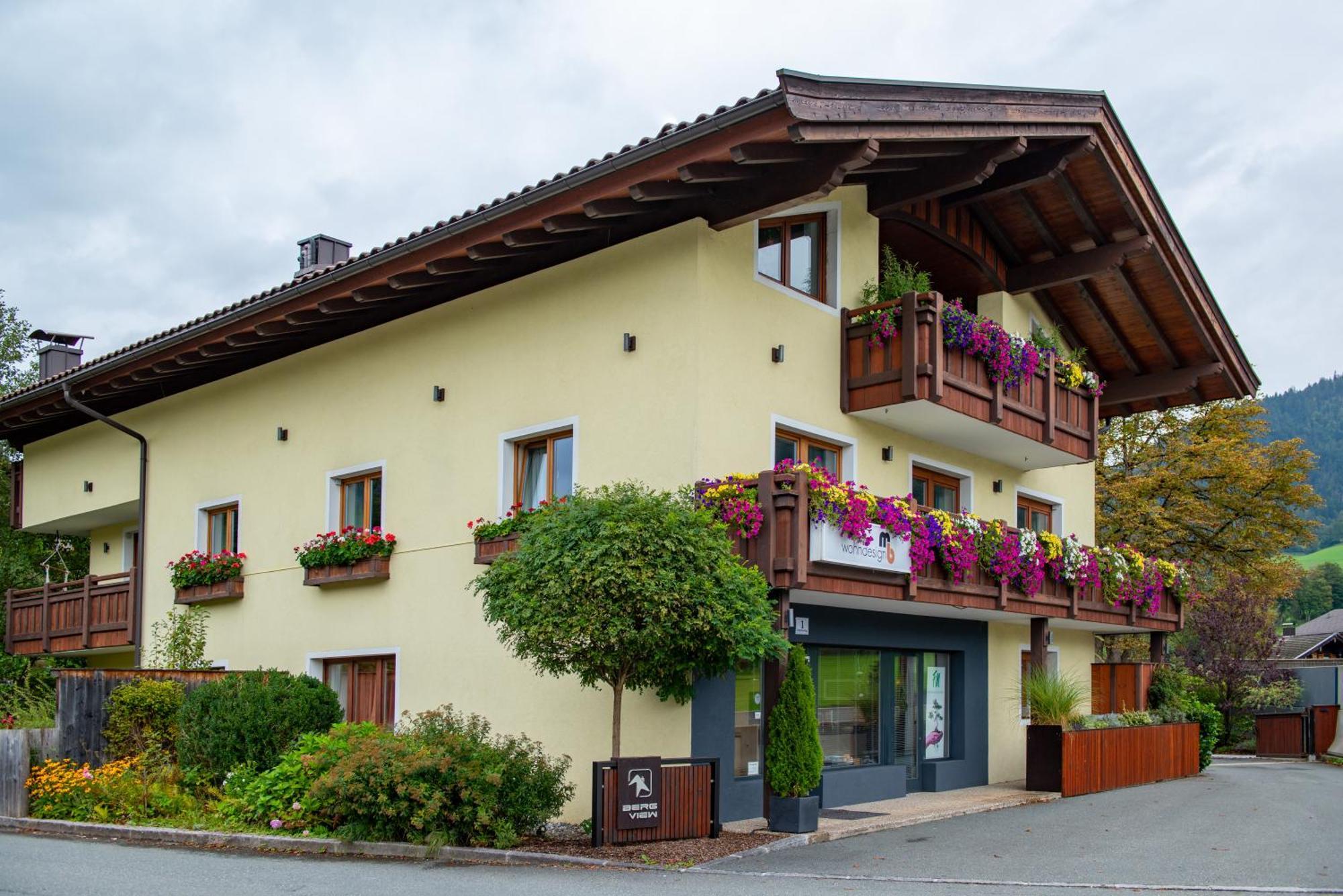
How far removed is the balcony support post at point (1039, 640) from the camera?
19188mm

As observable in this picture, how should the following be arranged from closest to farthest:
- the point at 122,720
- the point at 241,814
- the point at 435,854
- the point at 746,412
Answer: the point at 435,854, the point at 241,814, the point at 746,412, the point at 122,720

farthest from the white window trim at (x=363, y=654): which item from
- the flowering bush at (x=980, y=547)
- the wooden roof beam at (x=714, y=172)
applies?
the wooden roof beam at (x=714, y=172)

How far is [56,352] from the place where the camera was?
26172 millimetres

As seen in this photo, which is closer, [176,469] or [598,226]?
[598,226]

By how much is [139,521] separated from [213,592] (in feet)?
10.5

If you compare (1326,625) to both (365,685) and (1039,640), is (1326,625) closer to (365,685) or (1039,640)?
(1039,640)

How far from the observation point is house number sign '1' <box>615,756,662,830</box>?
486 inches

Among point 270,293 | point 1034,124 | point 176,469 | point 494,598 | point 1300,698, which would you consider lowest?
point 1300,698

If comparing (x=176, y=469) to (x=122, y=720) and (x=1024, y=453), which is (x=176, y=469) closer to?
(x=122, y=720)

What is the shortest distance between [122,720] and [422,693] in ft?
12.1

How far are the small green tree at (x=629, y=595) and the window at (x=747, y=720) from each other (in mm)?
1876

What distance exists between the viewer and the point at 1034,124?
1577 centimetres

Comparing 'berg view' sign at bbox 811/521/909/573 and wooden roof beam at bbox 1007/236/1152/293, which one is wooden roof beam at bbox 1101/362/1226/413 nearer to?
wooden roof beam at bbox 1007/236/1152/293

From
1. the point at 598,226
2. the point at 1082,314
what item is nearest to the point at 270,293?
the point at 598,226
